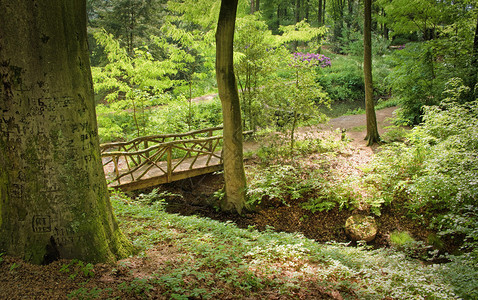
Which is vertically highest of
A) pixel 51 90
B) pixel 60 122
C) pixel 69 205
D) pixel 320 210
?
pixel 51 90

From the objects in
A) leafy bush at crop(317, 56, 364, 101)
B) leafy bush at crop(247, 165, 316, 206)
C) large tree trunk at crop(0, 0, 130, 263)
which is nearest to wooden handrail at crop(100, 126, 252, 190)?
leafy bush at crop(247, 165, 316, 206)

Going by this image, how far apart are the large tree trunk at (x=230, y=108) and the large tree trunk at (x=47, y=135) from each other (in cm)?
383

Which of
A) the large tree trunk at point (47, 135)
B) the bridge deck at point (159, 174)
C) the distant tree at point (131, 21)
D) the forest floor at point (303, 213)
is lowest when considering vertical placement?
the forest floor at point (303, 213)

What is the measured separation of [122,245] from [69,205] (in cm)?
87

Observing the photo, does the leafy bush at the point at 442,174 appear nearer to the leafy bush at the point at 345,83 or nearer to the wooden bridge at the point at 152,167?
the wooden bridge at the point at 152,167

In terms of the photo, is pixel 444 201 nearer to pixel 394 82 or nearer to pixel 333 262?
pixel 333 262

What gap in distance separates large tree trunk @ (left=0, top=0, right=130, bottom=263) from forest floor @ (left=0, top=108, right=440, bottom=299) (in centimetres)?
22

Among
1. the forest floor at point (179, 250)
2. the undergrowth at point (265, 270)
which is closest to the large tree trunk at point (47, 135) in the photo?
the forest floor at point (179, 250)

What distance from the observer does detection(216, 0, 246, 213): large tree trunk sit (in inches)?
246

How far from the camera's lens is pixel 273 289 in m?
2.91

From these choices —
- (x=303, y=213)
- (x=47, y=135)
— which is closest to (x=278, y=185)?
(x=303, y=213)

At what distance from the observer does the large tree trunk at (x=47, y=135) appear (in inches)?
102

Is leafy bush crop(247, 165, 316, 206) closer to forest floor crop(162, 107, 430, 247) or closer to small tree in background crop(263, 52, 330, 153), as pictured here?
forest floor crop(162, 107, 430, 247)

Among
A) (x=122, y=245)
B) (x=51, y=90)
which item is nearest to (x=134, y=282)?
(x=122, y=245)
